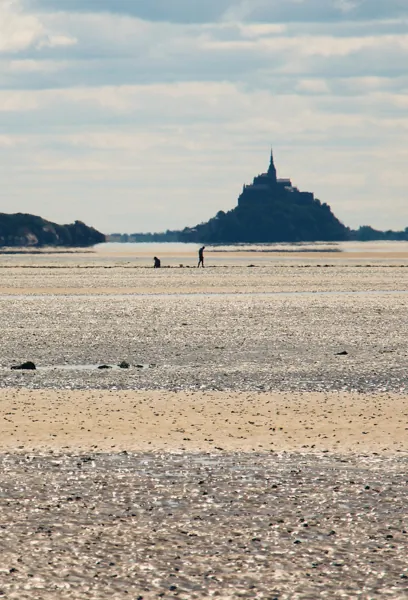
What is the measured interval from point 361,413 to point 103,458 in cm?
541

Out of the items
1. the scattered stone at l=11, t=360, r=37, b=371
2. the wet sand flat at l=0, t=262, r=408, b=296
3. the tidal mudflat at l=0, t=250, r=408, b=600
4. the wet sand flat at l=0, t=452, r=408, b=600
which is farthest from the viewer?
the wet sand flat at l=0, t=262, r=408, b=296

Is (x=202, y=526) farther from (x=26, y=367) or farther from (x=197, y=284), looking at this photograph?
(x=197, y=284)

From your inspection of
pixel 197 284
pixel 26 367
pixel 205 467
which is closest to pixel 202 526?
pixel 205 467

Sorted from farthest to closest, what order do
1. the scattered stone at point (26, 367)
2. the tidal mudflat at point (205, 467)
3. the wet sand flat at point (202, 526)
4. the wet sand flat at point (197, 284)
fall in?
the wet sand flat at point (197, 284)
the scattered stone at point (26, 367)
the tidal mudflat at point (205, 467)
the wet sand flat at point (202, 526)

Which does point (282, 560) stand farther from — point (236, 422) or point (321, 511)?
point (236, 422)

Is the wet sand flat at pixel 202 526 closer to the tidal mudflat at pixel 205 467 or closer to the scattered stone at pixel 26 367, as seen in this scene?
the tidal mudflat at pixel 205 467

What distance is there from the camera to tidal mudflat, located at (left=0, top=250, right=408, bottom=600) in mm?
8344

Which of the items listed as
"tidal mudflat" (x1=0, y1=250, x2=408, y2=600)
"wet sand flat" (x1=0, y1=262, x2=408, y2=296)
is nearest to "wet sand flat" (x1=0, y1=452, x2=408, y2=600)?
"tidal mudflat" (x1=0, y1=250, x2=408, y2=600)

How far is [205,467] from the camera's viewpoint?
12.5 meters

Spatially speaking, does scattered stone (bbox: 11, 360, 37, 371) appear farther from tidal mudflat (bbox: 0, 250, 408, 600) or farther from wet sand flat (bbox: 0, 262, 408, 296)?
wet sand flat (bbox: 0, 262, 408, 296)

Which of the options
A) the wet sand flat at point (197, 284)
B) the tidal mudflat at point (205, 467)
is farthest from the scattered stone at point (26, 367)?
the wet sand flat at point (197, 284)

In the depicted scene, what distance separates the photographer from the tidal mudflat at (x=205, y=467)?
27.4 ft

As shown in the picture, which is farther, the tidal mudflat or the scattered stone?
the scattered stone

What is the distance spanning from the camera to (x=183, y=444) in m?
14.0
